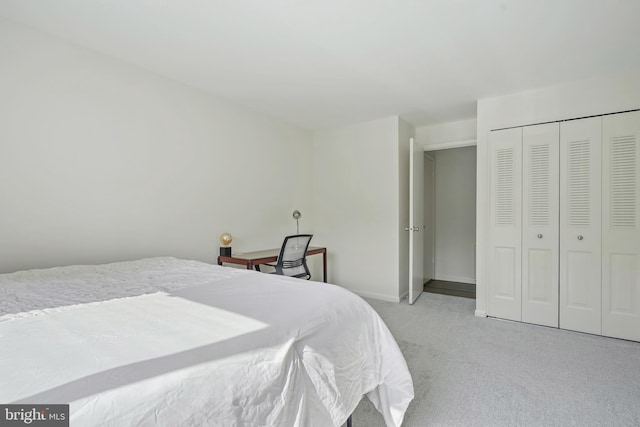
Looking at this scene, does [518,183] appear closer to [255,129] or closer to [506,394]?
[506,394]

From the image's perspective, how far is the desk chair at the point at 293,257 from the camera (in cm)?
301

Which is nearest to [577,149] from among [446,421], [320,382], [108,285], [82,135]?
[446,421]

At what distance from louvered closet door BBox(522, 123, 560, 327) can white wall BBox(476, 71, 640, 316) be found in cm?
15

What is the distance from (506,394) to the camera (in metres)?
1.86

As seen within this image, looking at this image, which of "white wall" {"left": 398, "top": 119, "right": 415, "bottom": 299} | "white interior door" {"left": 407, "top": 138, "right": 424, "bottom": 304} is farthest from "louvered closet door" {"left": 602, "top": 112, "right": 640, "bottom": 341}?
"white wall" {"left": 398, "top": 119, "right": 415, "bottom": 299}

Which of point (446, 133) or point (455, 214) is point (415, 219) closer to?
point (446, 133)

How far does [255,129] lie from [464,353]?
10.3ft

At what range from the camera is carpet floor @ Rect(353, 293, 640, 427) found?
1.67m

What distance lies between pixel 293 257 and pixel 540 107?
290 centimetres

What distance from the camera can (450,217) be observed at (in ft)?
16.5

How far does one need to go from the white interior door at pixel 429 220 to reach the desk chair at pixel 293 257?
8.36 ft

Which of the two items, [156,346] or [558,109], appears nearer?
[156,346]

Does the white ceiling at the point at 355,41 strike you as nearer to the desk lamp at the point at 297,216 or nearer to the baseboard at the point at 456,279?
the desk lamp at the point at 297,216

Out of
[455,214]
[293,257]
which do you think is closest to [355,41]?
[293,257]
